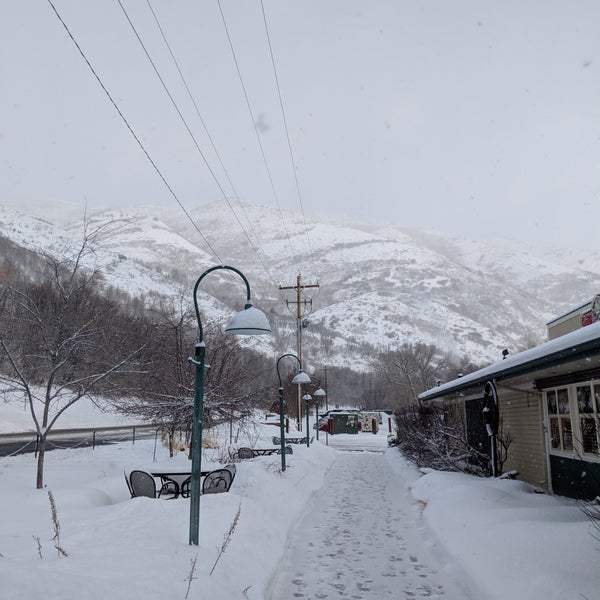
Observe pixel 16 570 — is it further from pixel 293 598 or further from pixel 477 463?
pixel 477 463

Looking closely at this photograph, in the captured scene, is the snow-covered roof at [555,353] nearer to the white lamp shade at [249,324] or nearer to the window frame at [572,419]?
the window frame at [572,419]

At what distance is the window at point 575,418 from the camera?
30.0 ft

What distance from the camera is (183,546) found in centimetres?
571

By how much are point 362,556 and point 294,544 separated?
1221mm

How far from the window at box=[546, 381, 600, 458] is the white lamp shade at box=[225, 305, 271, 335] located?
19.1ft

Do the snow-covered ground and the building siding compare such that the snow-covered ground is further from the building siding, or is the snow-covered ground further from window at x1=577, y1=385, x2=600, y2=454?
the building siding

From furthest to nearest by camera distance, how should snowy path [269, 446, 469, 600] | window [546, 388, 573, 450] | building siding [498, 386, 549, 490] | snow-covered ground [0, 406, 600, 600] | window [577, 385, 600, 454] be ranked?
building siding [498, 386, 549, 490]
window [546, 388, 573, 450]
window [577, 385, 600, 454]
snowy path [269, 446, 469, 600]
snow-covered ground [0, 406, 600, 600]

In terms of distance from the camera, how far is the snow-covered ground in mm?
4484

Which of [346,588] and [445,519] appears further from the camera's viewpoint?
[445,519]

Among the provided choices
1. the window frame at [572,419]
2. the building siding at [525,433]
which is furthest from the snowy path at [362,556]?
the window frame at [572,419]

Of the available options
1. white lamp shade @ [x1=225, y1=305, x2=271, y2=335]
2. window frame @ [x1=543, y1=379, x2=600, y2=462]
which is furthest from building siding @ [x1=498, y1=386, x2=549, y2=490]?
white lamp shade @ [x1=225, y1=305, x2=271, y2=335]

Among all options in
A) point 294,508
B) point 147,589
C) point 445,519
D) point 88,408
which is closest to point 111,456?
point 294,508

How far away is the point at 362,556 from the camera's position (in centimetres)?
736

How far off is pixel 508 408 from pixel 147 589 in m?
12.9
